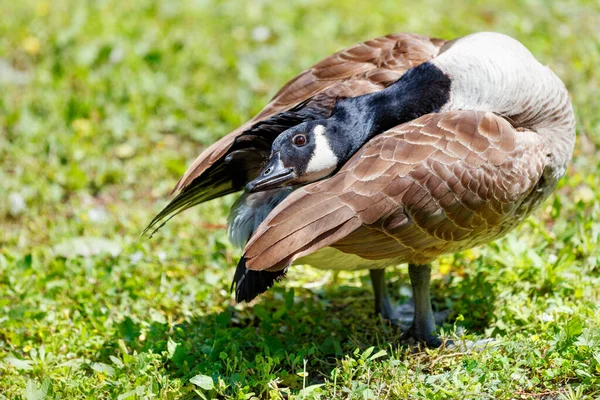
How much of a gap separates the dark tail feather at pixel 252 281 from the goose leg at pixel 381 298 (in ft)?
3.35

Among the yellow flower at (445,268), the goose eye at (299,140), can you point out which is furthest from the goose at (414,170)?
the yellow flower at (445,268)

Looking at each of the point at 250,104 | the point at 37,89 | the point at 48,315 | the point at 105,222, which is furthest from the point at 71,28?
the point at 48,315

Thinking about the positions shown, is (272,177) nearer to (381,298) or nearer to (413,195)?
(413,195)

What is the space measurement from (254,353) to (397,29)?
460cm

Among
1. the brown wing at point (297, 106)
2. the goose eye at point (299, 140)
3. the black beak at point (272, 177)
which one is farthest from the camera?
the brown wing at point (297, 106)

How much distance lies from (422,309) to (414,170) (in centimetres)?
104

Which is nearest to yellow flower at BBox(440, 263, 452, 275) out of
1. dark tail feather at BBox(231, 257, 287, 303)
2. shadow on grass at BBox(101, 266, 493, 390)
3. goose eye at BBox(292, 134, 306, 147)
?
shadow on grass at BBox(101, 266, 493, 390)

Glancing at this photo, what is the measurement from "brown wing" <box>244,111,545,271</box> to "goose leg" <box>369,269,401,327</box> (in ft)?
2.39

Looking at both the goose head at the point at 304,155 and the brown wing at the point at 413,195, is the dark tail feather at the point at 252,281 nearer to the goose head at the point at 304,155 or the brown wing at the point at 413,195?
the brown wing at the point at 413,195

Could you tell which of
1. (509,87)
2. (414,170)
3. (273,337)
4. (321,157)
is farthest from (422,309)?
(509,87)

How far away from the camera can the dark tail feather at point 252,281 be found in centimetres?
420

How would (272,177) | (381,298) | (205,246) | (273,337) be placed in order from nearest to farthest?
1. (272,177)
2. (273,337)
3. (381,298)
4. (205,246)

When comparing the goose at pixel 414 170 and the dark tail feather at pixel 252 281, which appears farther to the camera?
the dark tail feather at pixel 252 281

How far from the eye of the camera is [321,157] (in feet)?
14.1
